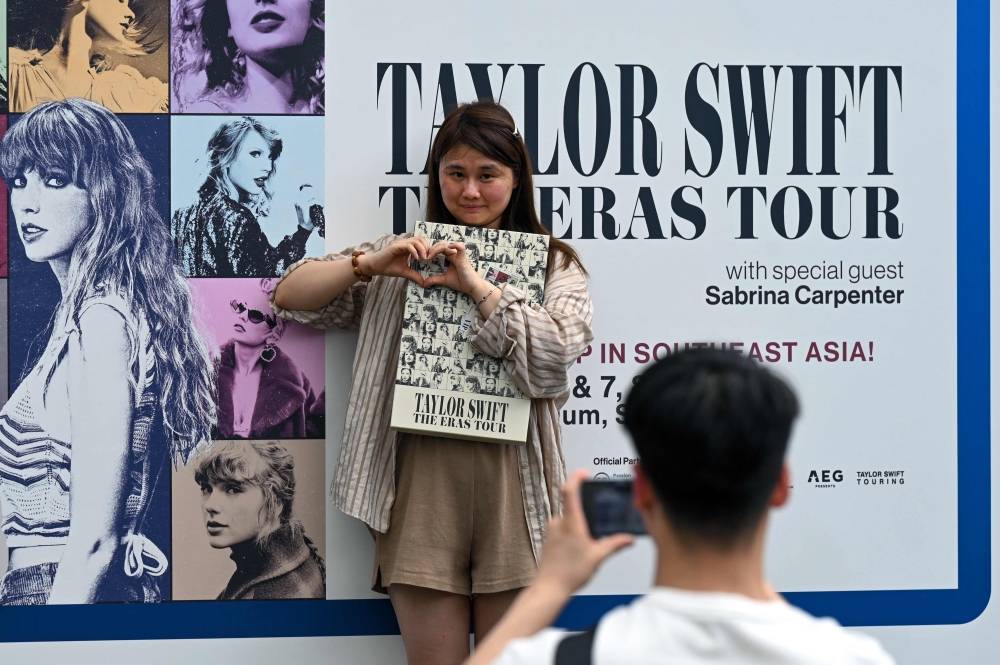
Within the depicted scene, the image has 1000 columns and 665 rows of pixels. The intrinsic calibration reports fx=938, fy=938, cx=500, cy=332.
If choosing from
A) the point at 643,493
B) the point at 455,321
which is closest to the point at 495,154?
the point at 455,321

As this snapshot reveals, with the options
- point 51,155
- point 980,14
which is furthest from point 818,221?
point 51,155

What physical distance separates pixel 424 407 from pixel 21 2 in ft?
4.88

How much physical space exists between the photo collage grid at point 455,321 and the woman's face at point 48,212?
3.03ft

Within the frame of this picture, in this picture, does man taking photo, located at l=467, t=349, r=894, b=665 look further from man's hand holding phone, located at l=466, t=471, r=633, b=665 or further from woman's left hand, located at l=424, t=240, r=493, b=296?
woman's left hand, located at l=424, t=240, r=493, b=296

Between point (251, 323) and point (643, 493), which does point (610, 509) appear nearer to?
point (643, 493)

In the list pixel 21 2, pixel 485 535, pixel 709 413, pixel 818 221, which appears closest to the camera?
pixel 709 413

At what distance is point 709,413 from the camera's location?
3.22 ft

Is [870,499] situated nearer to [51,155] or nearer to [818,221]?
[818,221]

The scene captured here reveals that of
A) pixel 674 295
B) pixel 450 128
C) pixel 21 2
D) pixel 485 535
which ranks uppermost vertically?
pixel 21 2

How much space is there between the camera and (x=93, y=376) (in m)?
2.45

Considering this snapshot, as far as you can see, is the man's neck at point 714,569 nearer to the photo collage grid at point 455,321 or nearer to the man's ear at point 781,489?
the man's ear at point 781,489

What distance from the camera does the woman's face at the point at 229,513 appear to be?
97.7 inches

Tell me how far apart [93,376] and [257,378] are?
42cm

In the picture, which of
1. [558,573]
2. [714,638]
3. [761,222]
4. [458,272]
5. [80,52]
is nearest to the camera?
[714,638]
